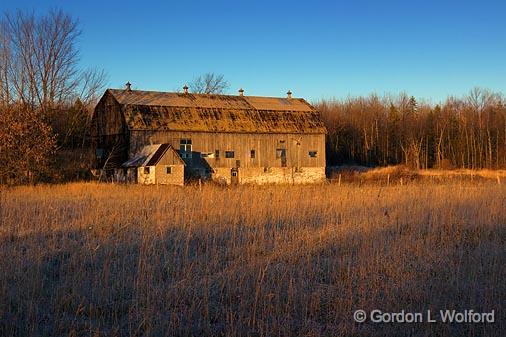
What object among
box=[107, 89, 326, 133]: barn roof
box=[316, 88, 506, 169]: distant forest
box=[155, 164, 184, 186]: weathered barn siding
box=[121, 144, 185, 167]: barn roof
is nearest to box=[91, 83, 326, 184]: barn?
box=[107, 89, 326, 133]: barn roof

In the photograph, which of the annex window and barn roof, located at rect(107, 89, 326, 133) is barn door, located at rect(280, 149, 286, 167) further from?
barn roof, located at rect(107, 89, 326, 133)

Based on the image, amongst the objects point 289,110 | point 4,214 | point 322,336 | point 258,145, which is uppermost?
point 289,110

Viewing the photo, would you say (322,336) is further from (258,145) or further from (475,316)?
(258,145)

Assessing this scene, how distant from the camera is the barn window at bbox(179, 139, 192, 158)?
3672cm

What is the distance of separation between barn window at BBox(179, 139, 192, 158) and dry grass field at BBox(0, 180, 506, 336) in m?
25.0

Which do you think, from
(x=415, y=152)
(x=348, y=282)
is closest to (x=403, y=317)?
(x=348, y=282)

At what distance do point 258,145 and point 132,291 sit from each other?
33426 millimetres

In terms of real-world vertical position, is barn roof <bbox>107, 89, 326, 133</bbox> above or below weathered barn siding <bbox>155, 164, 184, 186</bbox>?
above

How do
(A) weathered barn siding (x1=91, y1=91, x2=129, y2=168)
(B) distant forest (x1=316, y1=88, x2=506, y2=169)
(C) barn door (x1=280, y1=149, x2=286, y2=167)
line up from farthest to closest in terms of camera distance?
(B) distant forest (x1=316, y1=88, x2=506, y2=169), (C) barn door (x1=280, y1=149, x2=286, y2=167), (A) weathered barn siding (x1=91, y1=91, x2=129, y2=168)

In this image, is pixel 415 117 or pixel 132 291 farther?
pixel 415 117

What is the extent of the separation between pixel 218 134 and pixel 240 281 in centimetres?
3185

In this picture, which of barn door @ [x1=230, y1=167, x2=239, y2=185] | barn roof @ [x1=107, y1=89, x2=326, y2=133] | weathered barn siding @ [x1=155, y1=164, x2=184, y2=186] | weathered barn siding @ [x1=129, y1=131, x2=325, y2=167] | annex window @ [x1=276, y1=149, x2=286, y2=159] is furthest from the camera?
annex window @ [x1=276, y1=149, x2=286, y2=159]

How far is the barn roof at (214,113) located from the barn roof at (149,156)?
1.67m

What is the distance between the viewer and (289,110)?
1655 inches
